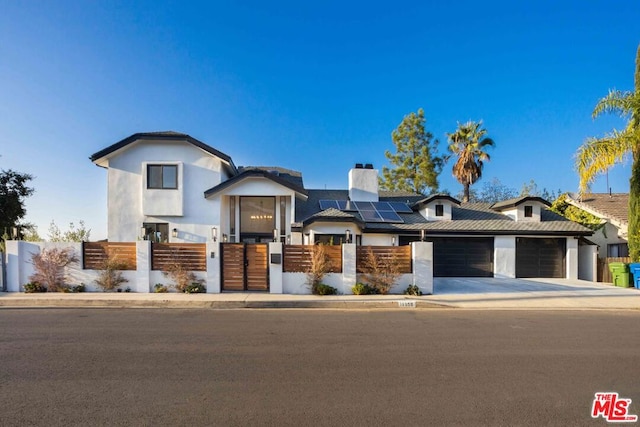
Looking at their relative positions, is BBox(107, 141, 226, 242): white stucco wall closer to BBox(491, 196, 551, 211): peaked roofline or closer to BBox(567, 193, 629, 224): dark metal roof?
BBox(491, 196, 551, 211): peaked roofline

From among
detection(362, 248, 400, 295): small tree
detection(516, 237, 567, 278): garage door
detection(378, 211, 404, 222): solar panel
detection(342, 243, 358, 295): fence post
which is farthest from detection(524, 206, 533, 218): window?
detection(342, 243, 358, 295): fence post

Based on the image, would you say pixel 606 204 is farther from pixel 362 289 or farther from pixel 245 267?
pixel 245 267

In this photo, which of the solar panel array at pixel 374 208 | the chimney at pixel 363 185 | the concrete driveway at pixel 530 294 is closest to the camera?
the concrete driveway at pixel 530 294

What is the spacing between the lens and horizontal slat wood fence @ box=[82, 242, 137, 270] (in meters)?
12.9

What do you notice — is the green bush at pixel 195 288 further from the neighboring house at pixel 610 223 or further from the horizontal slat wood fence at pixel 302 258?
the neighboring house at pixel 610 223

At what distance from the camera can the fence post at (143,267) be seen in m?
12.8

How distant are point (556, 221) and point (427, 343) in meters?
16.5

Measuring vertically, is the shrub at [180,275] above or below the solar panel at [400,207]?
below

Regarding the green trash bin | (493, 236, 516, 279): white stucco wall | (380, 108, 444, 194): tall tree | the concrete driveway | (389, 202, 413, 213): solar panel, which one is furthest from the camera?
(380, 108, 444, 194): tall tree

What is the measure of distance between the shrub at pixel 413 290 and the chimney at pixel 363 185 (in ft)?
31.6

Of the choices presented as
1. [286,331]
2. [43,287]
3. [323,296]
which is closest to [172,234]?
[43,287]

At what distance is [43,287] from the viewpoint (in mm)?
12719

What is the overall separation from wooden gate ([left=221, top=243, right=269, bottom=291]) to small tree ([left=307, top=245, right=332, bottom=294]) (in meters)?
1.68

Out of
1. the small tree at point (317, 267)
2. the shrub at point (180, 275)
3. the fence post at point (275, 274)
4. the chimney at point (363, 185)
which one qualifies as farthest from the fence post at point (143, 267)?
the chimney at point (363, 185)
